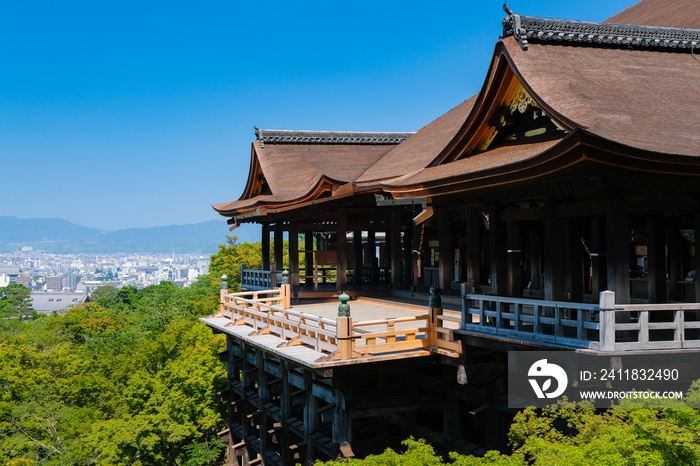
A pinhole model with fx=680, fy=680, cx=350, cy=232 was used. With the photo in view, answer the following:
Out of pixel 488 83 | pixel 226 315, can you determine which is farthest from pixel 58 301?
pixel 488 83

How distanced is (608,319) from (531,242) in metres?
9.10

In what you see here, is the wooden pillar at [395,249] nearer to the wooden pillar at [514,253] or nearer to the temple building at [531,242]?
the temple building at [531,242]

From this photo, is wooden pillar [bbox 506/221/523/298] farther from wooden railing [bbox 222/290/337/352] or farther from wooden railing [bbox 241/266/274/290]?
wooden railing [bbox 241/266/274/290]

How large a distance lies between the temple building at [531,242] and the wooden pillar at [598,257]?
0.05m

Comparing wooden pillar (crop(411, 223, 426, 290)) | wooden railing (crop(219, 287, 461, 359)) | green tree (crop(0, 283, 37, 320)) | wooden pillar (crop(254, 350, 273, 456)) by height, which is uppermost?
wooden pillar (crop(411, 223, 426, 290))

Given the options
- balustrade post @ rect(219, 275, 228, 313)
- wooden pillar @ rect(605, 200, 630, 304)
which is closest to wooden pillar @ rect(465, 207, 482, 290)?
wooden pillar @ rect(605, 200, 630, 304)

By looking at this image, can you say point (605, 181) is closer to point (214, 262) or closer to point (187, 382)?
point (187, 382)

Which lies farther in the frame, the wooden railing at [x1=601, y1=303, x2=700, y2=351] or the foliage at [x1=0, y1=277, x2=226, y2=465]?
the foliage at [x1=0, y1=277, x2=226, y2=465]

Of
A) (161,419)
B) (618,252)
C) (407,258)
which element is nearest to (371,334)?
(618,252)

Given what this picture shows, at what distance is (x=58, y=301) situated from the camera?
158 m

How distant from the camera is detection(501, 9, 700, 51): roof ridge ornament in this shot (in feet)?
42.2

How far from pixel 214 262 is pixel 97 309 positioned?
466 inches

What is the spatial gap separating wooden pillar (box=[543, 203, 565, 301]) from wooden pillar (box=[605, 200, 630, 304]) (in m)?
1.44

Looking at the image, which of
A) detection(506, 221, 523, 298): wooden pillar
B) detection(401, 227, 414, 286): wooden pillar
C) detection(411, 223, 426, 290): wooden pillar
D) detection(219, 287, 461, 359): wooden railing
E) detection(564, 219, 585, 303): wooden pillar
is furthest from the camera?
detection(401, 227, 414, 286): wooden pillar
